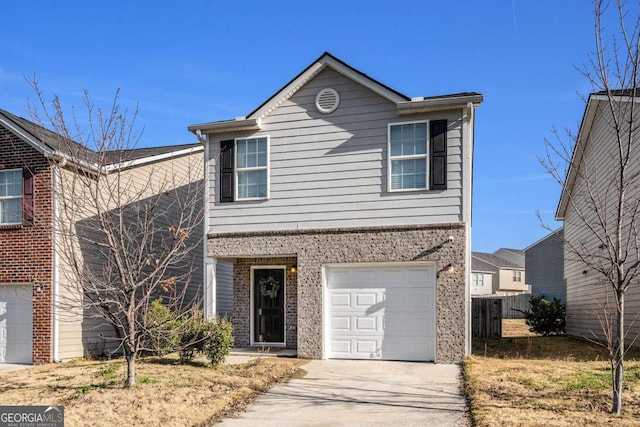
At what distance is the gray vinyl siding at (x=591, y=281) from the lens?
15.0m

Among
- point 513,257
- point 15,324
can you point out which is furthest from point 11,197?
point 513,257

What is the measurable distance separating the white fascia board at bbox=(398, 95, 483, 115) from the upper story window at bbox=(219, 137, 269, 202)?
3.54 meters

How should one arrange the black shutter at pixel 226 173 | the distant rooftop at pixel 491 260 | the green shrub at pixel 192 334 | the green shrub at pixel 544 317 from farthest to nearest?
the distant rooftop at pixel 491 260, the green shrub at pixel 544 317, the black shutter at pixel 226 173, the green shrub at pixel 192 334

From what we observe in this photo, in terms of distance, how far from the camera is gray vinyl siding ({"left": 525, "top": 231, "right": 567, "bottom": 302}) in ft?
140

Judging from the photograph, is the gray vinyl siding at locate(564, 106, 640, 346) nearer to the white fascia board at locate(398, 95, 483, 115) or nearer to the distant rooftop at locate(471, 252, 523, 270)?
the white fascia board at locate(398, 95, 483, 115)

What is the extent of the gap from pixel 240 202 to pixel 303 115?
2.66m

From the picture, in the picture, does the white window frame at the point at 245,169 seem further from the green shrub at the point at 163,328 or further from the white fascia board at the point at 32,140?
the white fascia board at the point at 32,140

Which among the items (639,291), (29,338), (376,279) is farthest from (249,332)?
(639,291)

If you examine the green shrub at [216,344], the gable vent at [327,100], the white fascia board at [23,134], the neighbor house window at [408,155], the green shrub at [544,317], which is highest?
the gable vent at [327,100]

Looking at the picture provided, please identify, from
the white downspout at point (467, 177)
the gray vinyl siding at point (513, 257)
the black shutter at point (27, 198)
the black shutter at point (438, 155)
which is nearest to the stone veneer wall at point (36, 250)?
the black shutter at point (27, 198)

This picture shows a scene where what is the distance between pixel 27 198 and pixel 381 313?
933cm

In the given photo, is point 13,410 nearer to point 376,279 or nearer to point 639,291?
point 376,279

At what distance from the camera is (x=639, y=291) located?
46.6 ft

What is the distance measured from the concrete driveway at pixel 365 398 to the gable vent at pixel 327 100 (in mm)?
6000
